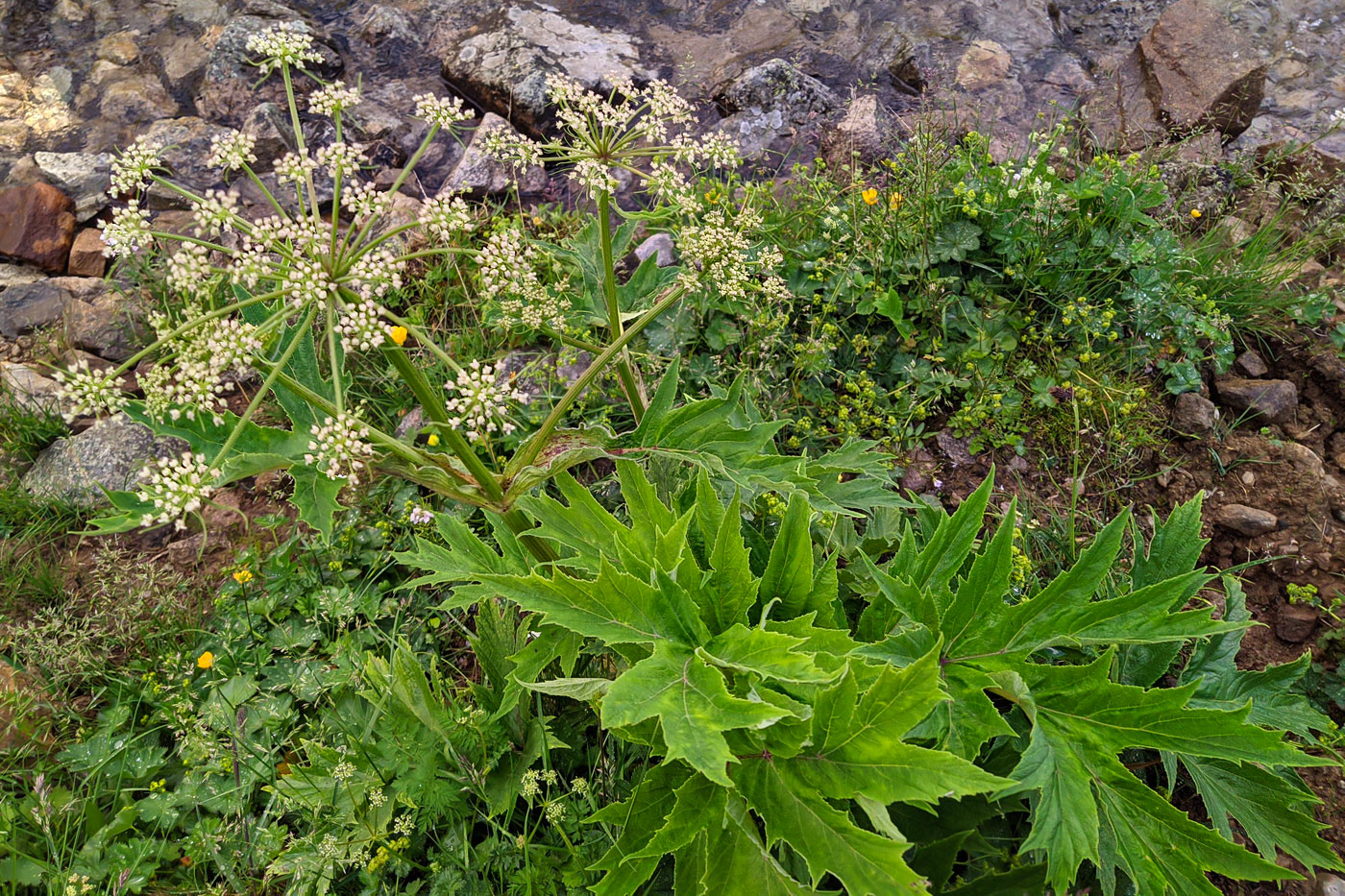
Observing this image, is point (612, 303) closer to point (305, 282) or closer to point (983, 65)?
point (305, 282)

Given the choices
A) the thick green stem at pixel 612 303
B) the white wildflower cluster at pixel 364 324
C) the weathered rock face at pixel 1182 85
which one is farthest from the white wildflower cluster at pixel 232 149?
the weathered rock face at pixel 1182 85

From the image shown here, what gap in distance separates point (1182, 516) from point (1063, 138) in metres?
3.34

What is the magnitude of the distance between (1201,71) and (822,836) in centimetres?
590

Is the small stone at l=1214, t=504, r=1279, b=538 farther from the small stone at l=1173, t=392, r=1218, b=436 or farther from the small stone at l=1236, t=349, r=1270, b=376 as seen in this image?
the small stone at l=1236, t=349, r=1270, b=376

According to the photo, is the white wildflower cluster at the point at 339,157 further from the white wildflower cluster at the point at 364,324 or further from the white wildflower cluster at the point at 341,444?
the white wildflower cluster at the point at 341,444

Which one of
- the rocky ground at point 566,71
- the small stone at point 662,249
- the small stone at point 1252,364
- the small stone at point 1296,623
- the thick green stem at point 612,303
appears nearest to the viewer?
the thick green stem at point 612,303

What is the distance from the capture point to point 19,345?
176 inches

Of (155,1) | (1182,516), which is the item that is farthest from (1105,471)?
(155,1)

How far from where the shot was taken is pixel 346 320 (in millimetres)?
1945

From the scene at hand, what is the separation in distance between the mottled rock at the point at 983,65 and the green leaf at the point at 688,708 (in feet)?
17.1

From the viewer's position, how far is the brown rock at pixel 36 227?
477 centimetres

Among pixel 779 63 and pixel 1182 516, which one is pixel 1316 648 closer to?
pixel 1182 516

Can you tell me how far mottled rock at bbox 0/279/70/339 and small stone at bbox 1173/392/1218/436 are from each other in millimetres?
6238

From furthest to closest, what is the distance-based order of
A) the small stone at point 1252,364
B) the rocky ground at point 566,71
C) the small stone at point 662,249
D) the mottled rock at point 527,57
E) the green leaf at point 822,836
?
the mottled rock at point 527,57 < the rocky ground at point 566,71 < the small stone at point 662,249 < the small stone at point 1252,364 < the green leaf at point 822,836
